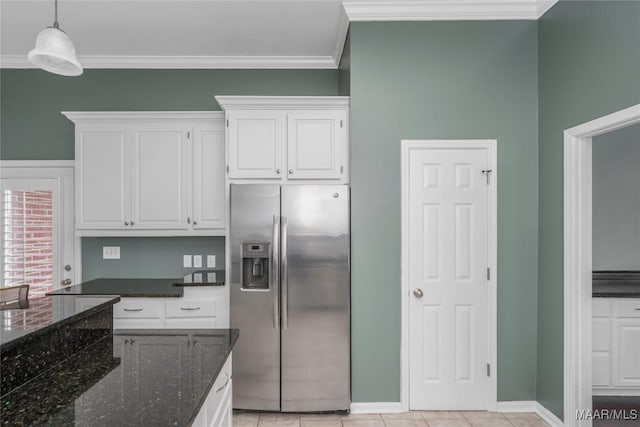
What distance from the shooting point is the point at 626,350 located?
126 inches

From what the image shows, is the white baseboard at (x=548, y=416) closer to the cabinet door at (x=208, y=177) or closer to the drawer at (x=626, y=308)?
the drawer at (x=626, y=308)

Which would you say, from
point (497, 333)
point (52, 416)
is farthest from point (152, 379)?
point (497, 333)

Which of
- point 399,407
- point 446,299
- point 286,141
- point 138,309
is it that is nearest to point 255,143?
point 286,141

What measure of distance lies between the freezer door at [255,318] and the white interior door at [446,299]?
104cm

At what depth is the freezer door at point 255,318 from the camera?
3.02m

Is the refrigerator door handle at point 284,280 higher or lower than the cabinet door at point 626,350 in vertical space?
higher

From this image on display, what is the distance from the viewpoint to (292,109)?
3156 mm

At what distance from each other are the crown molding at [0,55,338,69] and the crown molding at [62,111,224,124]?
69 centimetres

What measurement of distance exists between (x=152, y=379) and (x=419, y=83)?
2686 mm

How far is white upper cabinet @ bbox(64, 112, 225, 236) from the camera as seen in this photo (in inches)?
139

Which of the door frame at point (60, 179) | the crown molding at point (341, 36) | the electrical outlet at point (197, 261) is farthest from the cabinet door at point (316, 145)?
the door frame at point (60, 179)

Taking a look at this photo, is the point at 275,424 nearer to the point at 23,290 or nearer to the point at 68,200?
the point at 23,290

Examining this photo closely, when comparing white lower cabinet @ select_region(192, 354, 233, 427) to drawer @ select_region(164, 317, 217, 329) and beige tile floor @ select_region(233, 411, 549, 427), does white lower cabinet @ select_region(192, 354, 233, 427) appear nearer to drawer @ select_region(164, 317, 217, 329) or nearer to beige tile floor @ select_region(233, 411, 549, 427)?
beige tile floor @ select_region(233, 411, 549, 427)

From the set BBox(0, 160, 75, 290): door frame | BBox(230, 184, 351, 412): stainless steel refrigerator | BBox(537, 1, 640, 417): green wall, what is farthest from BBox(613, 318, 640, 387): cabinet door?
BBox(0, 160, 75, 290): door frame
